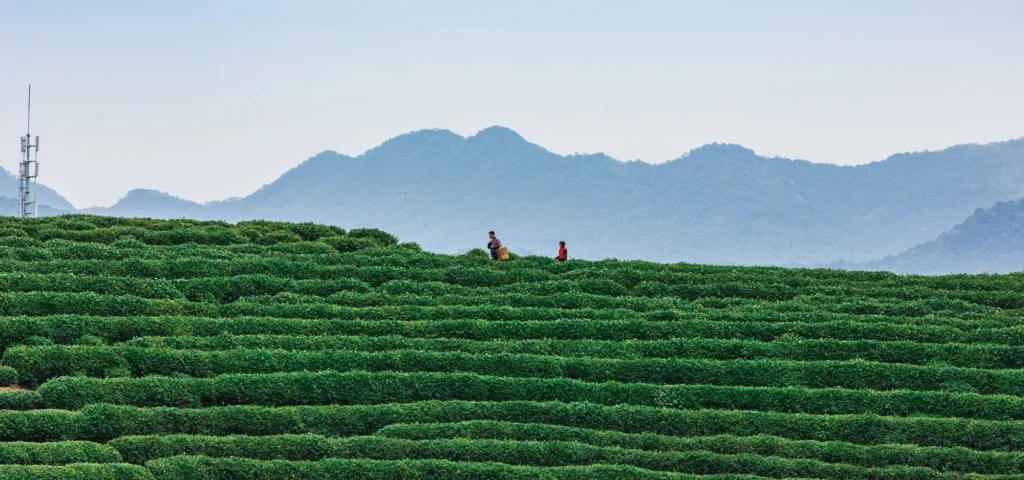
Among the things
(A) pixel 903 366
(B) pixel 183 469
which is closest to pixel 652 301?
(A) pixel 903 366

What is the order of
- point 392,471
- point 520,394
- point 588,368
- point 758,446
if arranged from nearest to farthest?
1. point 392,471
2. point 758,446
3. point 520,394
4. point 588,368

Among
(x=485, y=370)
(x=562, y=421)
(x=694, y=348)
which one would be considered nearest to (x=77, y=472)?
(x=562, y=421)

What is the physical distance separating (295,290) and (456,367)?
9141 mm

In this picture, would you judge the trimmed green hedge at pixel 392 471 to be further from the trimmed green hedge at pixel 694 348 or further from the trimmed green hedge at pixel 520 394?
the trimmed green hedge at pixel 694 348

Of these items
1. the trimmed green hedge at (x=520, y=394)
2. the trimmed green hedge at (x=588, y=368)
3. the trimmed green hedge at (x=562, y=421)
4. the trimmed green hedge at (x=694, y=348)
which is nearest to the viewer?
the trimmed green hedge at (x=562, y=421)

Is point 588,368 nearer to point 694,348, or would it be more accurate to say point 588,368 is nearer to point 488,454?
point 694,348

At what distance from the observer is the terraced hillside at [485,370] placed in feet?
76.2

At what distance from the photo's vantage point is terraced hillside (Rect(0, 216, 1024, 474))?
914 inches

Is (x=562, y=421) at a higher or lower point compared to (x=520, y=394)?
lower

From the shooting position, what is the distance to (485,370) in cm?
2852

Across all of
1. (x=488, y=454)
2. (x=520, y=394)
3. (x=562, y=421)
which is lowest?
(x=488, y=454)

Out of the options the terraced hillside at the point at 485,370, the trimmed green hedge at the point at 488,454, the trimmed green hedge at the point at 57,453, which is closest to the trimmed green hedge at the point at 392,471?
the terraced hillside at the point at 485,370

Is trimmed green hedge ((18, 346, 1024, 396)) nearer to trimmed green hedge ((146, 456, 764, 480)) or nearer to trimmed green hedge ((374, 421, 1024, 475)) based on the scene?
trimmed green hedge ((374, 421, 1024, 475))

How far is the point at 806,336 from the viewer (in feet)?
104
